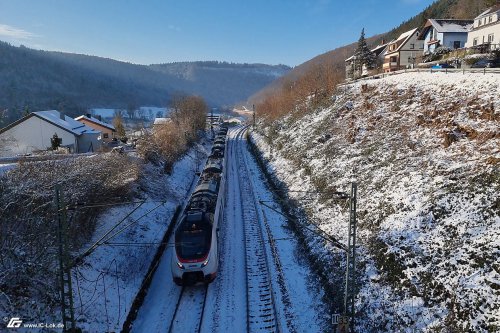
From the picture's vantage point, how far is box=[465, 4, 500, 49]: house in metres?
41.6

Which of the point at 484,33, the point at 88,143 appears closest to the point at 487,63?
the point at 484,33

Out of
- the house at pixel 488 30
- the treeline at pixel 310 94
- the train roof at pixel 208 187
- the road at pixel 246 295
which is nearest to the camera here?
the road at pixel 246 295

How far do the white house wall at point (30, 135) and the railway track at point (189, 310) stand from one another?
37.3 m

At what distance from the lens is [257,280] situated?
16672mm

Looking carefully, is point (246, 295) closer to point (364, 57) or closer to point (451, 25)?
point (364, 57)

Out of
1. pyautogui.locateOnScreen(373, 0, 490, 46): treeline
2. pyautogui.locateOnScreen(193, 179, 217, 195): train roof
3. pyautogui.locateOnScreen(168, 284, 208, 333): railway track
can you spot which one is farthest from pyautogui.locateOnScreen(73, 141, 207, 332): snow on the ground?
pyautogui.locateOnScreen(373, 0, 490, 46): treeline

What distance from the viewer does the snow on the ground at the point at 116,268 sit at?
515 inches

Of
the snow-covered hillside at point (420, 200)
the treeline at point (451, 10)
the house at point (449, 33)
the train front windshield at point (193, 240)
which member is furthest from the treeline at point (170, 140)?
the treeline at point (451, 10)

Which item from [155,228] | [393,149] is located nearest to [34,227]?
[155,228]

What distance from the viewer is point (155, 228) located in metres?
21.8

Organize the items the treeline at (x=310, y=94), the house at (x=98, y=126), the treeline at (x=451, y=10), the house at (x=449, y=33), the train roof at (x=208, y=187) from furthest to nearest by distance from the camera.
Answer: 1. the treeline at (x=451, y=10)
2. the house at (x=98, y=126)
3. the house at (x=449, y=33)
4. the treeline at (x=310, y=94)
5. the train roof at (x=208, y=187)

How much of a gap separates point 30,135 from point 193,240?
38882 mm

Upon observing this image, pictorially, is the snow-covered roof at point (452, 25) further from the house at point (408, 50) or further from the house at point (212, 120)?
the house at point (212, 120)

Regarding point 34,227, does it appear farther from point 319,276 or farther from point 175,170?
point 175,170
